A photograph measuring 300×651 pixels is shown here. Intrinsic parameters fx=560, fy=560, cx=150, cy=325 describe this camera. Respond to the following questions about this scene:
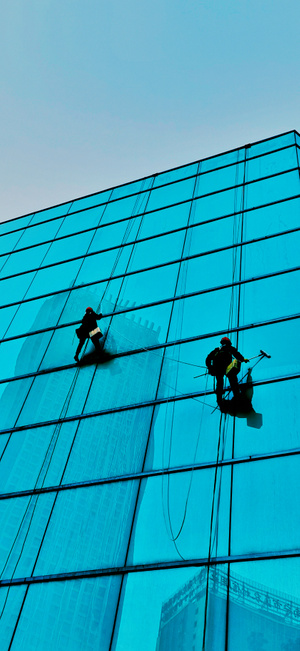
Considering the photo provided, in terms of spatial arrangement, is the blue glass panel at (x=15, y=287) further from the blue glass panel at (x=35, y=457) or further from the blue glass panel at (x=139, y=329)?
the blue glass panel at (x=35, y=457)

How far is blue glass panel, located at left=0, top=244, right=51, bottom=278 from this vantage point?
1847 centimetres

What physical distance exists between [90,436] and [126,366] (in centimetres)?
193

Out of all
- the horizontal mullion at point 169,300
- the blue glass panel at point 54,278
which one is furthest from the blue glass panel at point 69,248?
the horizontal mullion at point 169,300

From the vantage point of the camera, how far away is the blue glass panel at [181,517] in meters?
8.38

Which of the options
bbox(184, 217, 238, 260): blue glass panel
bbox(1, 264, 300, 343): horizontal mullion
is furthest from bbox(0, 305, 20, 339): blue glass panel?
bbox(184, 217, 238, 260): blue glass panel

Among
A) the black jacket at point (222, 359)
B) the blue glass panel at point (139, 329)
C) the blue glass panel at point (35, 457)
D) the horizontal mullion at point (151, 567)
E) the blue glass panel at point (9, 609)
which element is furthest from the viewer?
the blue glass panel at point (139, 329)

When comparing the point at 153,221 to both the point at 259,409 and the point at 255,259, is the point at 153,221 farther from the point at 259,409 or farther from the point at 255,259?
the point at 259,409

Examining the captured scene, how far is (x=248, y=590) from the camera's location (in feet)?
24.6

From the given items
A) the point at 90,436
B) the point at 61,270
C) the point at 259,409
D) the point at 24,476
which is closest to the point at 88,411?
the point at 90,436

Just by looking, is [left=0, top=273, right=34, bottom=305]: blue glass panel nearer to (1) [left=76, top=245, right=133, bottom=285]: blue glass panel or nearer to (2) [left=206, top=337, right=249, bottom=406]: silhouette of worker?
(1) [left=76, top=245, right=133, bottom=285]: blue glass panel

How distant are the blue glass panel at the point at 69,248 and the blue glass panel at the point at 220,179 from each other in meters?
3.85

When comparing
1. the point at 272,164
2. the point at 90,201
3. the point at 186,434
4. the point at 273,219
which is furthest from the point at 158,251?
the point at 186,434

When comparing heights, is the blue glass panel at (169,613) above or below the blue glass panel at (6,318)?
below

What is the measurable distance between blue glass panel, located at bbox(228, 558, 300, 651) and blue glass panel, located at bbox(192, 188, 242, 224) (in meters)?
9.98
